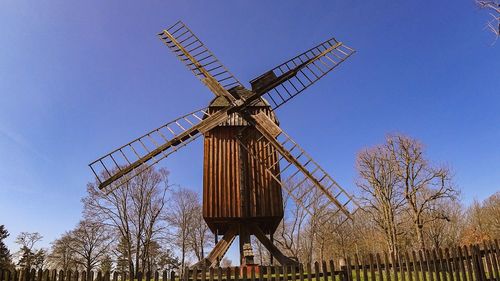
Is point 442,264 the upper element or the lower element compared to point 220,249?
lower

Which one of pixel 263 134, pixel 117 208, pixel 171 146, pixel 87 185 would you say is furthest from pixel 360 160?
pixel 87 185

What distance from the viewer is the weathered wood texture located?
12.8 metres

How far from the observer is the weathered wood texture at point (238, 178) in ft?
42.0

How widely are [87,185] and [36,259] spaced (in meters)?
25.0

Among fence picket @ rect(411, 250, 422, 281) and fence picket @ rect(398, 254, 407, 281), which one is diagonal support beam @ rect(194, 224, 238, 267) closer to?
fence picket @ rect(398, 254, 407, 281)

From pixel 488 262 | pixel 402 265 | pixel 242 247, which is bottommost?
pixel 488 262

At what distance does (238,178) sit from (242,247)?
2595mm

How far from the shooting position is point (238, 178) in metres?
13.2

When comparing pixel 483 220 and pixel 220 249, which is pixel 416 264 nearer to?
pixel 220 249

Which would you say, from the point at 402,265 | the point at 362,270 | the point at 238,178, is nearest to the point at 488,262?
the point at 402,265

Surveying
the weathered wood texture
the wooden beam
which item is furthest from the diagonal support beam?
the wooden beam

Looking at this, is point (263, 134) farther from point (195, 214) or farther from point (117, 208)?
point (195, 214)

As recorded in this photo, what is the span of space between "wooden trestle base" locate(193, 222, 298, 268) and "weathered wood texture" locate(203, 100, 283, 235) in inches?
11.6

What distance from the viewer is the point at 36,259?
144 feet
